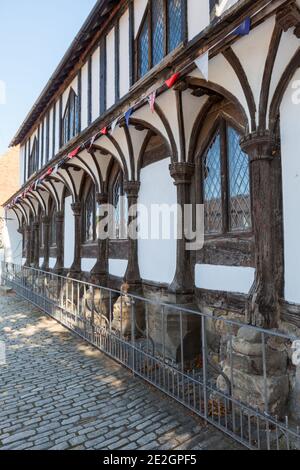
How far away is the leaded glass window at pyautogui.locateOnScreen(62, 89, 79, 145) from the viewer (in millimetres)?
10377

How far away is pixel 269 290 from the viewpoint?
3893 millimetres

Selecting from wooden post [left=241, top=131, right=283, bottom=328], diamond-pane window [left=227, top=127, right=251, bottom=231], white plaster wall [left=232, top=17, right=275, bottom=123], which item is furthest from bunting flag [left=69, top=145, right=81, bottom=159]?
wooden post [left=241, top=131, right=283, bottom=328]

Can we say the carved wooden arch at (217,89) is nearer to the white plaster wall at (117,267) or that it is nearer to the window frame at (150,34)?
the window frame at (150,34)

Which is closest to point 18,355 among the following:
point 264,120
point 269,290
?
point 269,290

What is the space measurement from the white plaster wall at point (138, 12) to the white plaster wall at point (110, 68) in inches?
43.1

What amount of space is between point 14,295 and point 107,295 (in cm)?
684

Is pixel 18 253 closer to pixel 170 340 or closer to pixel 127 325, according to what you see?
pixel 127 325

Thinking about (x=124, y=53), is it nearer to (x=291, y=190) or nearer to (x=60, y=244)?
(x=291, y=190)

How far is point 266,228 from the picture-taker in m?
3.93

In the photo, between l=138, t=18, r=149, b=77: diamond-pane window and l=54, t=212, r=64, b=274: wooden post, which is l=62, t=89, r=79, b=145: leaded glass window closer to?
l=54, t=212, r=64, b=274: wooden post

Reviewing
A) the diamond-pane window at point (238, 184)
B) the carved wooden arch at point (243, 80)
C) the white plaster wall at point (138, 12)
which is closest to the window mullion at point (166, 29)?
the white plaster wall at point (138, 12)

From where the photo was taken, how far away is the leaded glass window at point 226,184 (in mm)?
4746

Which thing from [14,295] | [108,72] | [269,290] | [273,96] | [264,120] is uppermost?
[108,72]
